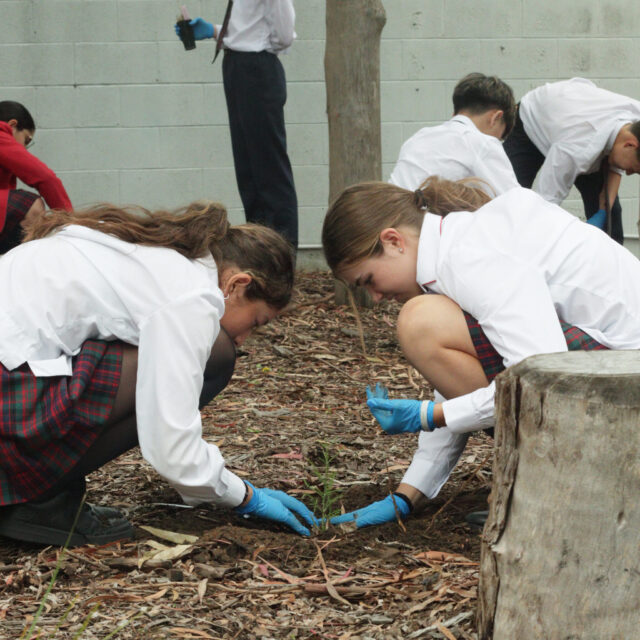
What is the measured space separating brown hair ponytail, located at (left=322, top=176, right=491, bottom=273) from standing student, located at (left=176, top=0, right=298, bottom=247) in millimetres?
2666

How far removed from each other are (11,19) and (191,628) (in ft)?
17.5

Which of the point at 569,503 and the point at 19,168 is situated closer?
the point at 569,503

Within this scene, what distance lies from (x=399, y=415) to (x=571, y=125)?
9.37ft

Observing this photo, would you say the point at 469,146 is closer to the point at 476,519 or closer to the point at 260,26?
the point at 260,26

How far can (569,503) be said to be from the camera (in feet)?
5.01

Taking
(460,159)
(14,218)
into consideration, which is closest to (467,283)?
(460,159)

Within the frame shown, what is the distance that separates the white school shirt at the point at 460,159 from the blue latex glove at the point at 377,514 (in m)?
2.05

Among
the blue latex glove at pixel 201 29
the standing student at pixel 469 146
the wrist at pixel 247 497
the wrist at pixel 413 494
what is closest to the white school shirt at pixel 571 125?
the standing student at pixel 469 146

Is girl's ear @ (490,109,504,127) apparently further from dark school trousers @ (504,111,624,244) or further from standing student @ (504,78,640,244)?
dark school trousers @ (504,111,624,244)

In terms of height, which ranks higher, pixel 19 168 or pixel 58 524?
pixel 19 168

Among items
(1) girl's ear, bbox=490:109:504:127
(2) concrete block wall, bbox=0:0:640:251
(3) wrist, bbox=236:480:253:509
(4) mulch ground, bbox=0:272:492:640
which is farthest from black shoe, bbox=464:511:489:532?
(2) concrete block wall, bbox=0:0:640:251

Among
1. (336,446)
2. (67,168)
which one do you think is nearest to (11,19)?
(67,168)

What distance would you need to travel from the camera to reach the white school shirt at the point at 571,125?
15.6 ft

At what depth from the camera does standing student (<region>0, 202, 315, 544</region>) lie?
2.20 metres
